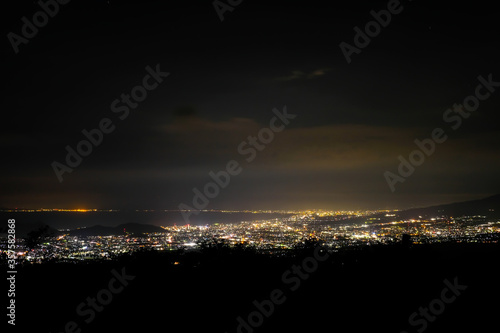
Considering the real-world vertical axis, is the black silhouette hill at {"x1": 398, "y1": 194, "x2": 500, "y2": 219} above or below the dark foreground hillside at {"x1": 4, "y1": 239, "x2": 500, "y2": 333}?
above

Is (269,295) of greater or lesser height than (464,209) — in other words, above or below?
below

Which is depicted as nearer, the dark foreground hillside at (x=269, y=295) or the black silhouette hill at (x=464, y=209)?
the dark foreground hillside at (x=269, y=295)

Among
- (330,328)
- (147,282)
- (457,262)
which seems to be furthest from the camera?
(457,262)

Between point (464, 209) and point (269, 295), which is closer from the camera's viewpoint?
point (269, 295)

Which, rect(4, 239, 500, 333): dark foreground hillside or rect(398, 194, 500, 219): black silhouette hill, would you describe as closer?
rect(4, 239, 500, 333): dark foreground hillside

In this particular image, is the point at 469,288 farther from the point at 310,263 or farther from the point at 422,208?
the point at 422,208

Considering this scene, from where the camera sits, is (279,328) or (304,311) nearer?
(279,328)

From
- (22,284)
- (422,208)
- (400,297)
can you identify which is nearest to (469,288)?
(400,297)

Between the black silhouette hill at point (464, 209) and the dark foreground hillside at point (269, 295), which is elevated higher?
the black silhouette hill at point (464, 209)
